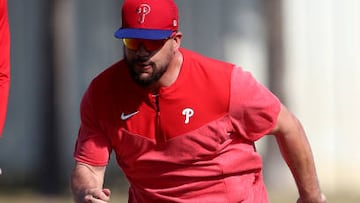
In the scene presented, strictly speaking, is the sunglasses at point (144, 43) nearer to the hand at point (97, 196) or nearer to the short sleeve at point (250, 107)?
the short sleeve at point (250, 107)

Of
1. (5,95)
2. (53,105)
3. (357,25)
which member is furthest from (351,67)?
(5,95)

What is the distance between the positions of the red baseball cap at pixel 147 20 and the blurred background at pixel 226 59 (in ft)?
26.7

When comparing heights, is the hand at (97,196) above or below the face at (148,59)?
below

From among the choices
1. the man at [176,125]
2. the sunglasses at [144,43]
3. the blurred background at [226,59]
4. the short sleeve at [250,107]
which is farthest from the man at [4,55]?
the blurred background at [226,59]

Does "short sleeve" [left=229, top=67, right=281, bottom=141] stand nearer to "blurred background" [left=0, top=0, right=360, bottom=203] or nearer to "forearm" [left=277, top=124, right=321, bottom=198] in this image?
"forearm" [left=277, top=124, right=321, bottom=198]

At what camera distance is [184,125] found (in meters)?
6.95

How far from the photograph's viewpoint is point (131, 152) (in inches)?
276

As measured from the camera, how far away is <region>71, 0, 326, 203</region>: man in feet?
22.6

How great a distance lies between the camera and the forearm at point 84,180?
6.92 m

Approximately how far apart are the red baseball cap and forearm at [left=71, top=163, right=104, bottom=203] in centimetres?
73

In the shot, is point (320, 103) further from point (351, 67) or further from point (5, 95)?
A: point (5, 95)

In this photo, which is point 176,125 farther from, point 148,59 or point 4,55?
point 4,55

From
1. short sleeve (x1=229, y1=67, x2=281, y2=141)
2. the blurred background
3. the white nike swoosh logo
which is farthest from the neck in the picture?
the blurred background

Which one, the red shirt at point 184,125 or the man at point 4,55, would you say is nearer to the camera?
the red shirt at point 184,125
